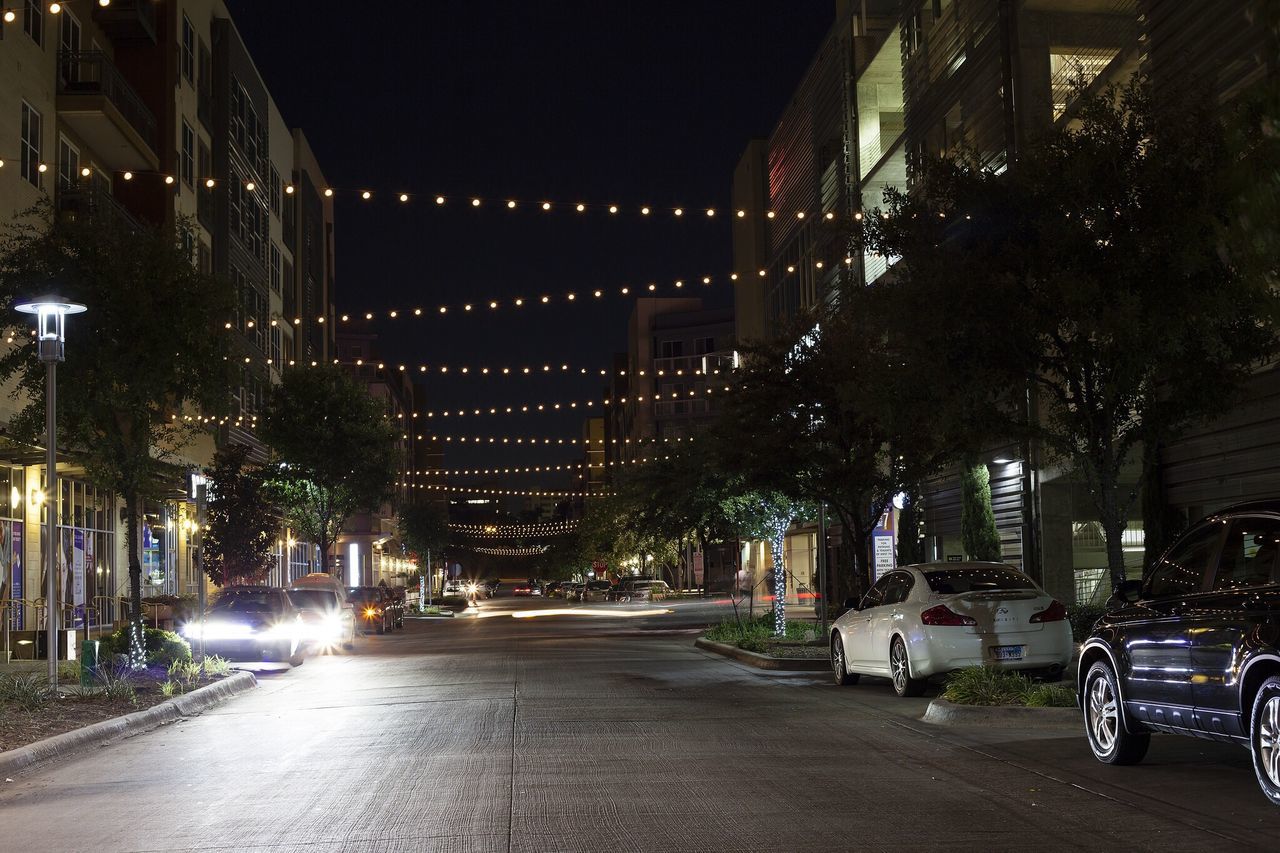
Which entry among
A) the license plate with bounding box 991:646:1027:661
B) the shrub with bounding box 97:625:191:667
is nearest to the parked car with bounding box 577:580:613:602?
the shrub with bounding box 97:625:191:667

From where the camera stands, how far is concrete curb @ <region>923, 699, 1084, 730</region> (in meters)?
13.7

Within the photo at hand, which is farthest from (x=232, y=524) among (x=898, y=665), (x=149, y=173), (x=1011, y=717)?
(x=1011, y=717)

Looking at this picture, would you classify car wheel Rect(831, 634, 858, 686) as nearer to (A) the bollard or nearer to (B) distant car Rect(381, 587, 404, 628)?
(A) the bollard

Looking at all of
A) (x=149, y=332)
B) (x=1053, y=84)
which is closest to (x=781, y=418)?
(x=1053, y=84)

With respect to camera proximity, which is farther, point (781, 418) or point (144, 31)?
point (144, 31)

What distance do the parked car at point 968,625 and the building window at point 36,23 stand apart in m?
22.8

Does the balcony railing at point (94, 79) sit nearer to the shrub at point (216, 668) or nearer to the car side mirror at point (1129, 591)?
the shrub at point (216, 668)

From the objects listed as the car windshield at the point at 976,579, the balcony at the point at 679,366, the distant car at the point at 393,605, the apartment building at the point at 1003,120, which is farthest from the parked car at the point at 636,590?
the car windshield at the point at 976,579

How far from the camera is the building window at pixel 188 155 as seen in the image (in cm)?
4291

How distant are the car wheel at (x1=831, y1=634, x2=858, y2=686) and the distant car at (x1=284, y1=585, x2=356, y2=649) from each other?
13327mm

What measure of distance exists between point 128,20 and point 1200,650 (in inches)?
1416

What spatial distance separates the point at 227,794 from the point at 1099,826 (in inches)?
240

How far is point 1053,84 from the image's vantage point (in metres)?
28.9

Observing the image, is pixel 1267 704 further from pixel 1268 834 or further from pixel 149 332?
pixel 149 332
